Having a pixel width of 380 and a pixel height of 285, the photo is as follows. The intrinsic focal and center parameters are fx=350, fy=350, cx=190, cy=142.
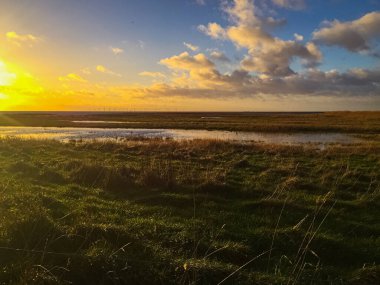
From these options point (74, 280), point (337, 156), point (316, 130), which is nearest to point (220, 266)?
point (74, 280)

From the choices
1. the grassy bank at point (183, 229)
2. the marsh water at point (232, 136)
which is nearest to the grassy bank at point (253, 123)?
the marsh water at point (232, 136)

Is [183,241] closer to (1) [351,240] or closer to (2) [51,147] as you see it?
(1) [351,240]

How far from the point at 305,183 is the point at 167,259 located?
379 inches

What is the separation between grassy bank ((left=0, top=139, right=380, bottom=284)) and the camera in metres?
6.33

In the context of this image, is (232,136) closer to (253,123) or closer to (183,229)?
(253,123)

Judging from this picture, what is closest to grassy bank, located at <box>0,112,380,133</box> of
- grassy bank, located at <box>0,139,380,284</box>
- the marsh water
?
the marsh water

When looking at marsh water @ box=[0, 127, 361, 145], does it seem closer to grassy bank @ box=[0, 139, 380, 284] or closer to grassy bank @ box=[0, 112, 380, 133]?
grassy bank @ box=[0, 112, 380, 133]

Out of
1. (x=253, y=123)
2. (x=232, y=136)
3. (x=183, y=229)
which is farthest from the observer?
(x=253, y=123)

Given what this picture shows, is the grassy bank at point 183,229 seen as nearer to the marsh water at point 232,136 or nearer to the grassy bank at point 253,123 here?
the marsh water at point 232,136

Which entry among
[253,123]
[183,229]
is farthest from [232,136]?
[183,229]

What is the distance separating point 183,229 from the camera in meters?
8.80

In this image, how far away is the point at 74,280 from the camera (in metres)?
6.19

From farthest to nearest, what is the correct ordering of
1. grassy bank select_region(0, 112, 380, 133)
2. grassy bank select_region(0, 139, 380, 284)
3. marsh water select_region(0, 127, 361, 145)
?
1. grassy bank select_region(0, 112, 380, 133)
2. marsh water select_region(0, 127, 361, 145)
3. grassy bank select_region(0, 139, 380, 284)

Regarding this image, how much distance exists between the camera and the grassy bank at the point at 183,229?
20.8ft
